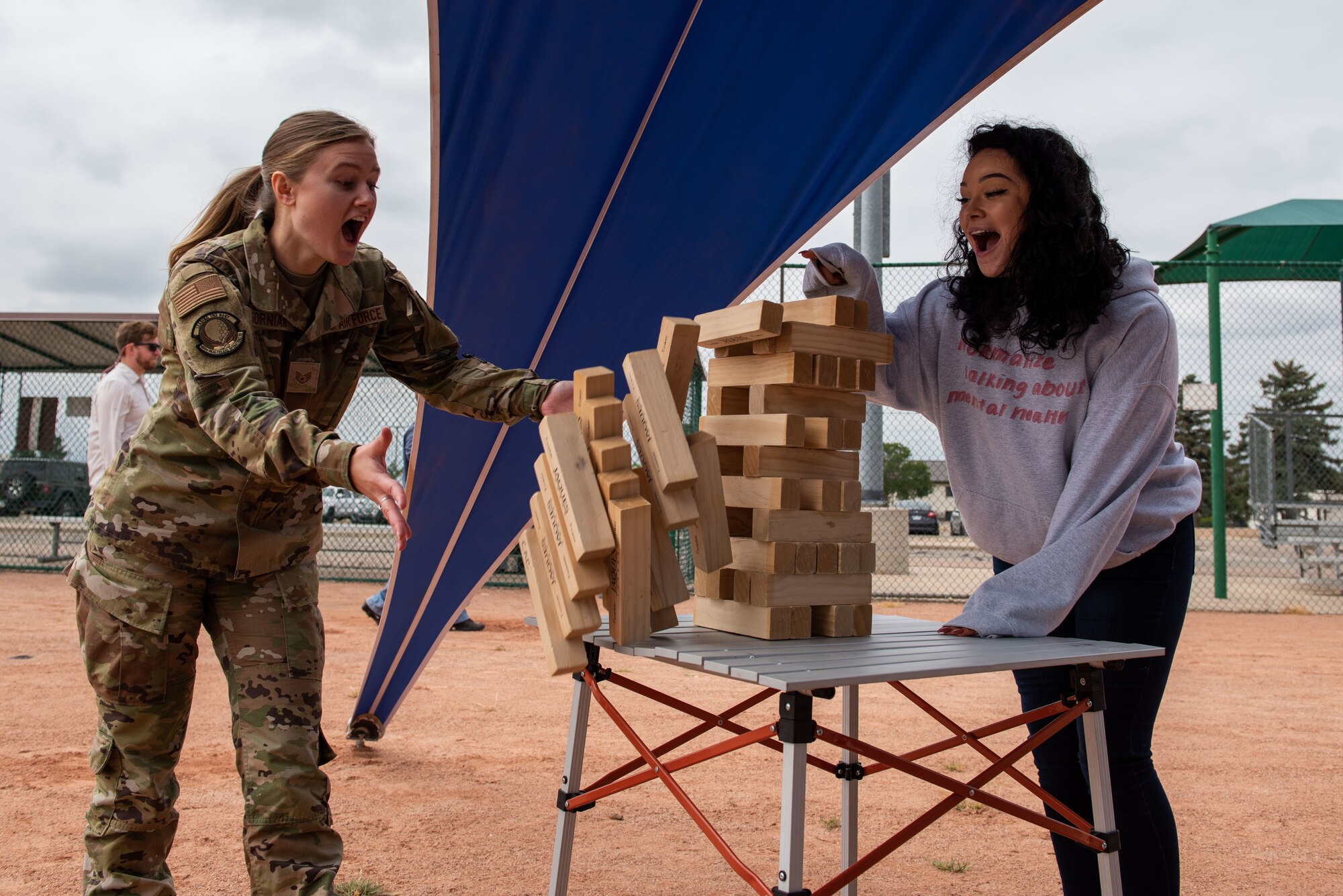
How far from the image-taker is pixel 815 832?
12.3 feet

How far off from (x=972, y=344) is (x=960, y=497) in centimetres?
36

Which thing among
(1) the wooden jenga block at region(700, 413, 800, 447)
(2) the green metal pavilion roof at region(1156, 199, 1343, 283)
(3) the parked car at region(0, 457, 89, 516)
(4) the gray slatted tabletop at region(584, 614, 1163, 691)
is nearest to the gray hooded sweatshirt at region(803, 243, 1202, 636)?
(4) the gray slatted tabletop at region(584, 614, 1163, 691)

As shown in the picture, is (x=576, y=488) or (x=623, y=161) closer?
(x=576, y=488)

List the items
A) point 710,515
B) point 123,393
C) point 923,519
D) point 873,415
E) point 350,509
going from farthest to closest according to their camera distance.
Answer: point 923,519, point 350,509, point 873,415, point 123,393, point 710,515

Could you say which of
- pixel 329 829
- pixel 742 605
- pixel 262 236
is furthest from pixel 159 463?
pixel 742 605

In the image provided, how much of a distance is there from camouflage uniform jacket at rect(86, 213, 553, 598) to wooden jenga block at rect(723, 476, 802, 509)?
1.56 feet

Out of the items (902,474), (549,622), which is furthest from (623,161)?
(902,474)

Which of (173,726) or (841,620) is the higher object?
(841,620)

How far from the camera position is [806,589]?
2176mm

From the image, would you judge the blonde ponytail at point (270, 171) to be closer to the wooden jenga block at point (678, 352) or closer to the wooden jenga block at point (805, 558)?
the wooden jenga block at point (678, 352)

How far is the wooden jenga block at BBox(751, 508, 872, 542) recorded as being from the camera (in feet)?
7.02

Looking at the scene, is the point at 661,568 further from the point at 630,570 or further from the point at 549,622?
the point at 549,622

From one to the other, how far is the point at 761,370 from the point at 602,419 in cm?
44

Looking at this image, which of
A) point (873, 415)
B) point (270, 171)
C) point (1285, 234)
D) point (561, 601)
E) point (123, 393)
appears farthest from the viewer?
point (1285, 234)
